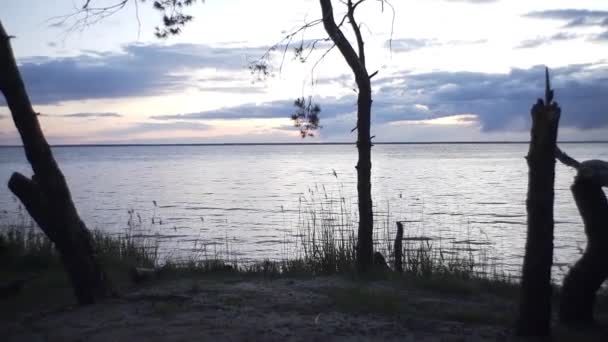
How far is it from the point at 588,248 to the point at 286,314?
3.14 meters

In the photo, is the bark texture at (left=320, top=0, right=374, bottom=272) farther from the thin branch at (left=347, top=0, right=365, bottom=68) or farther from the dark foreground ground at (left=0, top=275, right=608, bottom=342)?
the dark foreground ground at (left=0, top=275, right=608, bottom=342)

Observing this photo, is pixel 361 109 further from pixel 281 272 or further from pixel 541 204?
pixel 541 204

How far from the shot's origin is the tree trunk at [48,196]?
6926 mm

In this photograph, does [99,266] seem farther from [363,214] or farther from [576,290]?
[576,290]

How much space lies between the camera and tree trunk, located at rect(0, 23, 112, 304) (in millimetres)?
6926

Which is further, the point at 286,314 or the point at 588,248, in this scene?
the point at 286,314

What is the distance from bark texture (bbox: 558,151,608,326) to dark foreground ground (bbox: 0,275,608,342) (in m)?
0.30

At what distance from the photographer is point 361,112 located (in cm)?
916

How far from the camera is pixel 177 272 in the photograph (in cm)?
974

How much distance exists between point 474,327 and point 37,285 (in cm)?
622

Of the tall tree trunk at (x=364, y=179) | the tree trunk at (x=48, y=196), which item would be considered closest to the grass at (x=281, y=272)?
the tall tree trunk at (x=364, y=179)

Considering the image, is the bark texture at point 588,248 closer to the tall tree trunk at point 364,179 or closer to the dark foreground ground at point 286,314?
the dark foreground ground at point 286,314

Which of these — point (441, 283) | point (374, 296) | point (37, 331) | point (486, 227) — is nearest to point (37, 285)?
point (37, 331)

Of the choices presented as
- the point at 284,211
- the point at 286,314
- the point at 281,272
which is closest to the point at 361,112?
the point at 281,272
